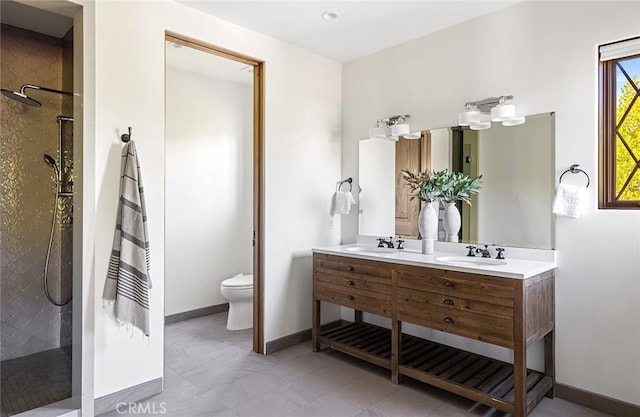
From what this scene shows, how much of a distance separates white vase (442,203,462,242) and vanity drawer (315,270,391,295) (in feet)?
2.20

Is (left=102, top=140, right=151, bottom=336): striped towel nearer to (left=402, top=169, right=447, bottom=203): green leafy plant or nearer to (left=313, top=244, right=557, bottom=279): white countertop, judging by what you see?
(left=313, top=244, right=557, bottom=279): white countertop

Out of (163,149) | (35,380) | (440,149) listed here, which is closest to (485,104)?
(440,149)

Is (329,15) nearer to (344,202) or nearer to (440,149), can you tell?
(440,149)

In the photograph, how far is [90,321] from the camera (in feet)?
6.94

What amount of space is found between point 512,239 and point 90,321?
2684mm

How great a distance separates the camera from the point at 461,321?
7.32ft

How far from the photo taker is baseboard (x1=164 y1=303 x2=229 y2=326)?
3.78 m

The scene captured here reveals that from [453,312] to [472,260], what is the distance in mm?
497

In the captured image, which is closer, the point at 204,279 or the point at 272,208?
the point at 272,208

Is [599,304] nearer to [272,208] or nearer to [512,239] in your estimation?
[512,239]

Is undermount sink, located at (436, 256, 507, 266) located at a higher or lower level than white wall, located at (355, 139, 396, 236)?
lower

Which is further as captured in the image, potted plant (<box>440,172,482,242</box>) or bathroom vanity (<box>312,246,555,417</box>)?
potted plant (<box>440,172,482,242</box>)

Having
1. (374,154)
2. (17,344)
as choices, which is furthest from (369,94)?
(17,344)

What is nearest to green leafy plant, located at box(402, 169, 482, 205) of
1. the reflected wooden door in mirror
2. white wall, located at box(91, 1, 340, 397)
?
the reflected wooden door in mirror
